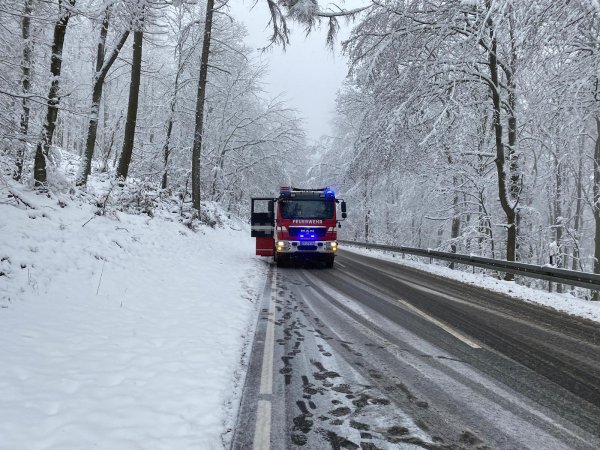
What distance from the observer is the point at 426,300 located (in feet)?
30.1

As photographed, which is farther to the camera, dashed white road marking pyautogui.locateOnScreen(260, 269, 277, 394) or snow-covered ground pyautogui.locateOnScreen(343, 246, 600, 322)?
snow-covered ground pyautogui.locateOnScreen(343, 246, 600, 322)

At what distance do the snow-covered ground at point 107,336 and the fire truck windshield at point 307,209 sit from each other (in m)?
4.82

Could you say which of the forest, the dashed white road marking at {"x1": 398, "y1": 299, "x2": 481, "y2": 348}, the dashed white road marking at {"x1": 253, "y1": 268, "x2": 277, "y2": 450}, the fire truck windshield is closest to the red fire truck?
the fire truck windshield

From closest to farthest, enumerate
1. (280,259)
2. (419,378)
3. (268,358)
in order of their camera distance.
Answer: (419,378) < (268,358) < (280,259)

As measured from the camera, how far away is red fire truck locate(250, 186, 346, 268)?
15.2 metres

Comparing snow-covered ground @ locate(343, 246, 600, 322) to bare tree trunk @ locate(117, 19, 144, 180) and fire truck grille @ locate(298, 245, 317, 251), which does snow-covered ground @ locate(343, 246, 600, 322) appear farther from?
bare tree trunk @ locate(117, 19, 144, 180)

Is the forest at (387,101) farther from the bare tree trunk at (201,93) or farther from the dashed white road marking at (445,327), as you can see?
the dashed white road marking at (445,327)

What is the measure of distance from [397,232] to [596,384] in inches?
1110

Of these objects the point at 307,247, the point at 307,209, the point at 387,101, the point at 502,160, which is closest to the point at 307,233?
the point at 307,247

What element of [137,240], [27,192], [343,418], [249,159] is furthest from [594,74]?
[249,159]

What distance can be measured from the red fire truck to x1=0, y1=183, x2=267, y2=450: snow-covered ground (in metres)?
4.17

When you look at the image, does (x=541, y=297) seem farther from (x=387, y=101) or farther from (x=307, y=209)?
(x=307, y=209)

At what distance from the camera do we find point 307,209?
15.6m

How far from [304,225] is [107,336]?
1015 centimetres
